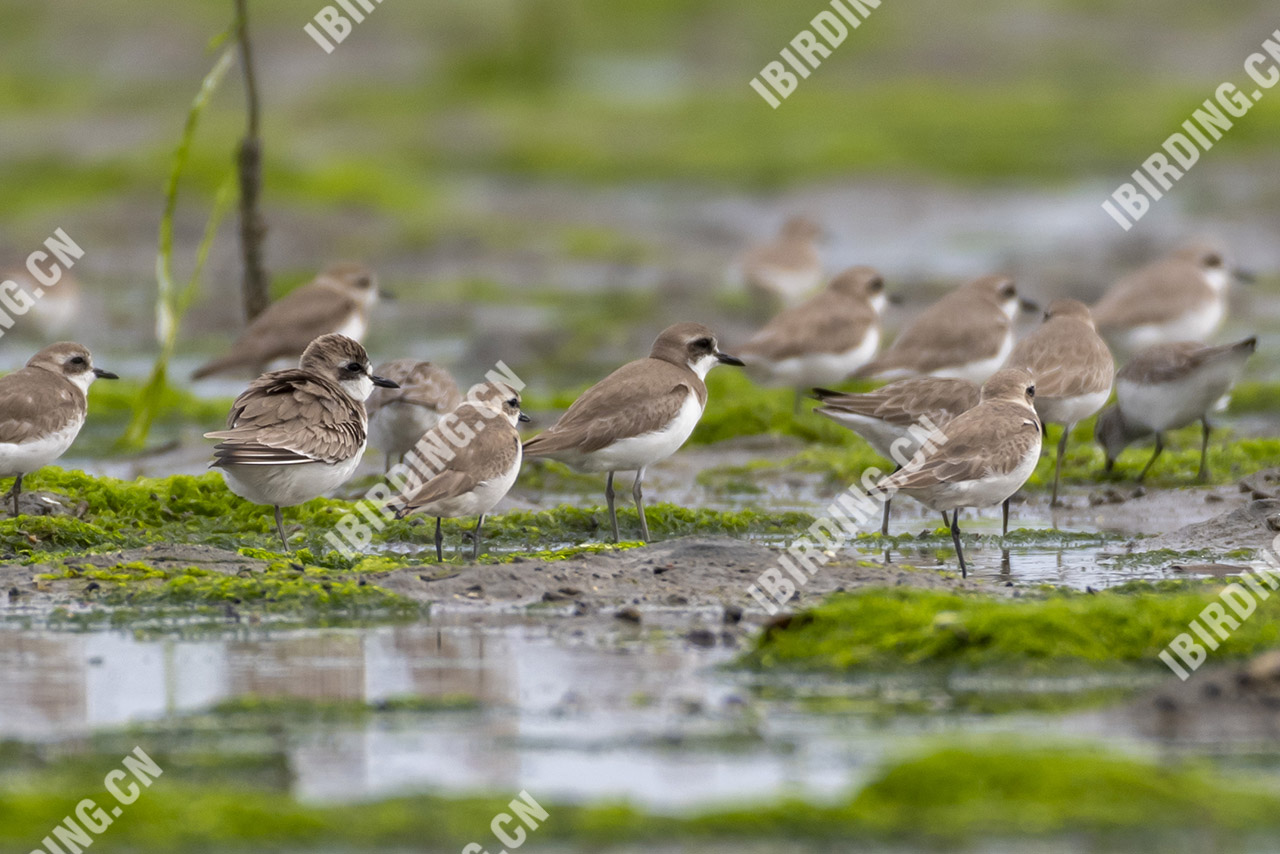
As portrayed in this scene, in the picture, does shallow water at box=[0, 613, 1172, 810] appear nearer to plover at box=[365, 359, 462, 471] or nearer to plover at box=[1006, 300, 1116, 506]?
plover at box=[365, 359, 462, 471]

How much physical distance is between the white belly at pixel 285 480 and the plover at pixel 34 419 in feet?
4.43

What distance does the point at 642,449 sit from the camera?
1136 centimetres

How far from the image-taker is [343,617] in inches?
352

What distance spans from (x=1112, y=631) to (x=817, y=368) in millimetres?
7975

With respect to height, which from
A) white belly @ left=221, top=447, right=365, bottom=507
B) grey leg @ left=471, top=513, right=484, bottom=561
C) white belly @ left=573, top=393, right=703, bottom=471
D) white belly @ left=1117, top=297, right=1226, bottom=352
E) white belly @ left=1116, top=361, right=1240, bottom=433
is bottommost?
grey leg @ left=471, top=513, right=484, bottom=561

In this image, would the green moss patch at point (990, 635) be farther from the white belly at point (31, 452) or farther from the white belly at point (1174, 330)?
the white belly at point (1174, 330)

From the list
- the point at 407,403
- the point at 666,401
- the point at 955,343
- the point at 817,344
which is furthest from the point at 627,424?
the point at 817,344

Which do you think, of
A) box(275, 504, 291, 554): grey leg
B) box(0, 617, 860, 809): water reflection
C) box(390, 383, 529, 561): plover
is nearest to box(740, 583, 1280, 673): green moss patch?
box(0, 617, 860, 809): water reflection

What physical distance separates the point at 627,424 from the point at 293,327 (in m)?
5.27

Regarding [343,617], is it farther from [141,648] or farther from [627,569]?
[627,569]

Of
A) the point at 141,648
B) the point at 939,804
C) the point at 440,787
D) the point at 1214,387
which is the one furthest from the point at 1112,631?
the point at 1214,387

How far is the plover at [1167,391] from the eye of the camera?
42.6 feet

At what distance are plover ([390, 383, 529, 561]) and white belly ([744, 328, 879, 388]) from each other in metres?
5.35

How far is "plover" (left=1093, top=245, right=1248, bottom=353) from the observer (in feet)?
55.0
